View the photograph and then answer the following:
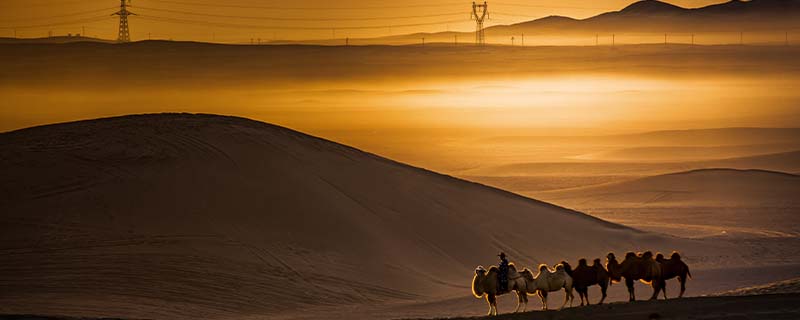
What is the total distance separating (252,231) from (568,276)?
45.6ft

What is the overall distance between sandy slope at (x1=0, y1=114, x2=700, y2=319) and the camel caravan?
25.2 feet

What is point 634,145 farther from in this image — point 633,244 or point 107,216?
point 107,216

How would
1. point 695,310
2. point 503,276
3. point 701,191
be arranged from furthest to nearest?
point 701,191 → point 503,276 → point 695,310

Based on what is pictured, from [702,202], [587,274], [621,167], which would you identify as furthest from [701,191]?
[587,274]

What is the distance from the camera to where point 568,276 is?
21094mm

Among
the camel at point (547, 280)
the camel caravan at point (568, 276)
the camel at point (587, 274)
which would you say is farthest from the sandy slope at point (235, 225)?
the camel at point (587, 274)

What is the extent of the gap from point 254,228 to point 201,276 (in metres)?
4.15

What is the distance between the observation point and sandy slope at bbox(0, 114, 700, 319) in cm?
2891

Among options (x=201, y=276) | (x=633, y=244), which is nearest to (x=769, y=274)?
(x=633, y=244)

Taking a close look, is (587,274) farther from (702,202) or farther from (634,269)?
(702,202)

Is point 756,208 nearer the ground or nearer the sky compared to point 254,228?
nearer the ground

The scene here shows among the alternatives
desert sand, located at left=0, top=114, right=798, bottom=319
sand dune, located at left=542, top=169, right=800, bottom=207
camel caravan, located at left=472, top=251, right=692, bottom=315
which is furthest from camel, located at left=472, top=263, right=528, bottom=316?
sand dune, located at left=542, top=169, right=800, bottom=207

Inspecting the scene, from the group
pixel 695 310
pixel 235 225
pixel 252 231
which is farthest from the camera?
pixel 235 225

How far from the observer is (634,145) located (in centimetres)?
13150
